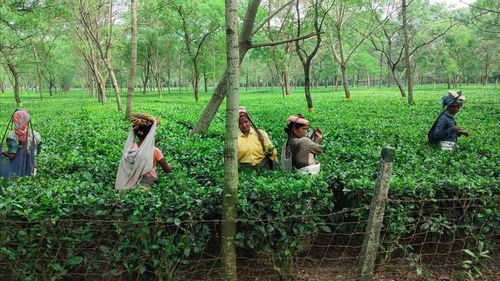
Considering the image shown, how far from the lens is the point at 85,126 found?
1103 centimetres

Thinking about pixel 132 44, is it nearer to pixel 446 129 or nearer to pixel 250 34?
pixel 250 34

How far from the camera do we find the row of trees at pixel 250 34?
16.2 meters

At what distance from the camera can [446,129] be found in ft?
23.2

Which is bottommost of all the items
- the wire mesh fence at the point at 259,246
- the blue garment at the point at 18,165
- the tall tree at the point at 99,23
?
the wire mesh fence at the point at 259,246

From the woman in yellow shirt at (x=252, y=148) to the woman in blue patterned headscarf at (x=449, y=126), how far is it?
11.4ft

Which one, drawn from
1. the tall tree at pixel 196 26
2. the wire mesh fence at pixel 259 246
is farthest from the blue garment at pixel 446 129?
the tall tree at pixel 196 26

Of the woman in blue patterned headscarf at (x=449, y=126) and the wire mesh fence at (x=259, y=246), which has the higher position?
the woman in blue patterned headscarf at (x=449, y=126)

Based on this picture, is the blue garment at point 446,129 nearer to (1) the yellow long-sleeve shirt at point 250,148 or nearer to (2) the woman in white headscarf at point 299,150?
(2) the woman in white headscarf at point 299,150

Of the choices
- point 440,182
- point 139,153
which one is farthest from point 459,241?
point 139,153

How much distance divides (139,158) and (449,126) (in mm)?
5595

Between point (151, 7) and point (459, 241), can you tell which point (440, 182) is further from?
point (151, 7)

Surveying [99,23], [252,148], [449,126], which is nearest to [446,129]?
[449,126]

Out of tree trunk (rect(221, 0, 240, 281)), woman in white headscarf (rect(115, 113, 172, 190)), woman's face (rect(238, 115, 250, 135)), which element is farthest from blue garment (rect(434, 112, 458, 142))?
woman in white headscarf (rect(115, 113, 172, 190))

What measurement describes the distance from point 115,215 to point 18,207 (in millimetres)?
943
